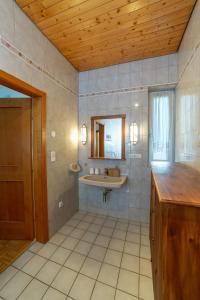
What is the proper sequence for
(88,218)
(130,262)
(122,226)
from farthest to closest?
(88,218), (122,226), (130,262)

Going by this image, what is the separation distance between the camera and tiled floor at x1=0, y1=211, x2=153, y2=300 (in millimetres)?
1275

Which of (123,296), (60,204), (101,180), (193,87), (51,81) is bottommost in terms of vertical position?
(123,296)

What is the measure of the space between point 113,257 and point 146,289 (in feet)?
1.54

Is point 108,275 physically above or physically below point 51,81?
below

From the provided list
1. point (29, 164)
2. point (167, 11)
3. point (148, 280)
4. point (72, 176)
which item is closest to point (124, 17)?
point (167, 11)

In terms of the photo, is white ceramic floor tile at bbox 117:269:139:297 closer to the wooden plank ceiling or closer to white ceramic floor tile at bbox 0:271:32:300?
white ceramic floor tile at bbox 0:271:32:300

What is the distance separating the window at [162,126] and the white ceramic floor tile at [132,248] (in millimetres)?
1417

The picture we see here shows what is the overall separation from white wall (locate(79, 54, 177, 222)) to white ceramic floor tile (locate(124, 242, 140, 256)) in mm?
639

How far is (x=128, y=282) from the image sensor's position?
53.9 inches

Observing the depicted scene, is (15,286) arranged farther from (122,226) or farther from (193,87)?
(193,87)

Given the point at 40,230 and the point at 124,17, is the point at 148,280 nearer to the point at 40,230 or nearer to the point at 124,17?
the point at 40,230

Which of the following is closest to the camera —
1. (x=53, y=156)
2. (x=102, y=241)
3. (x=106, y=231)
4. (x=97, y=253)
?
(x=97, y=253)

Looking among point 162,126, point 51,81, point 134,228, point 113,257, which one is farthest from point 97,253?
point 51,81

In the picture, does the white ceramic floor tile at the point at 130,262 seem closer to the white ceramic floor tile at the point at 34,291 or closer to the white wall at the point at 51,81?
the white ceramic floor tile at the point at 34,291
